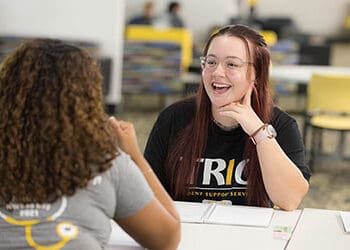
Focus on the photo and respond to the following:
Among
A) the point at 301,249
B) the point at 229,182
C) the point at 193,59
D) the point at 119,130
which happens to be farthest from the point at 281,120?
the point at 193,59

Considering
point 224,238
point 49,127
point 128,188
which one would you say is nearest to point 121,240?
point 224,238

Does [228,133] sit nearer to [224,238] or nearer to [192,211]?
[192,211]

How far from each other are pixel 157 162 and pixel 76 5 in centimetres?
509

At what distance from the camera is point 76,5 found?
280 inches

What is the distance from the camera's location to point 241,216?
6.66 ft

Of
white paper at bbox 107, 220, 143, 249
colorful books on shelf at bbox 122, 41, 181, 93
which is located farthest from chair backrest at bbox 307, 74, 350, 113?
white paper at bbox 107, 220, 143, 249

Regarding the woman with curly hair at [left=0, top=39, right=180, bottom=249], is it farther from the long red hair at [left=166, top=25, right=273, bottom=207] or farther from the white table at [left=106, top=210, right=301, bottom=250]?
the long red hair at [left=166, top=25, right=273, bottom=207]

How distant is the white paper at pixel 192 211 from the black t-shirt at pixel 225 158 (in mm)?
99

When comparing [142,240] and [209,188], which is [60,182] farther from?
[209,188]

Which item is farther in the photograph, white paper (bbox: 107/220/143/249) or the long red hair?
the long red hair

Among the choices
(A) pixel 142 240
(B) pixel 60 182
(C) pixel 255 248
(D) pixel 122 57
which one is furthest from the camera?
(D) pixel 122 57

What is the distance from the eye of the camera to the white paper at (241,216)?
1970mm

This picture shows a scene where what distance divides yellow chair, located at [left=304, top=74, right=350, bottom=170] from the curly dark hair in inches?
158

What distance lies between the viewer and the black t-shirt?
2.25 m
